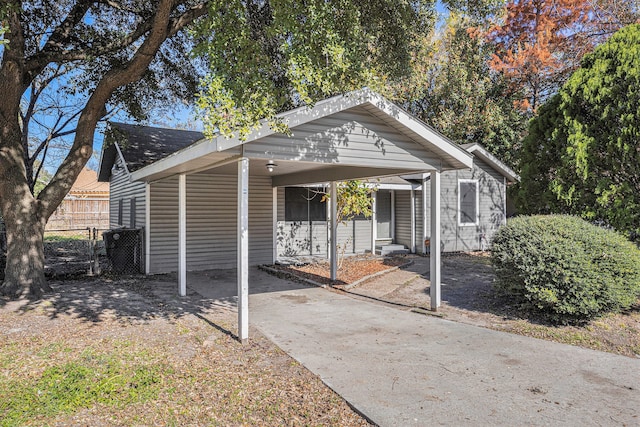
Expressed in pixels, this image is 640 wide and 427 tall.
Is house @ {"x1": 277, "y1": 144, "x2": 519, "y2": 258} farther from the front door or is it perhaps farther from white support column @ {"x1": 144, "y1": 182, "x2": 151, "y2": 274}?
white support column @ {"x1": 144, "y1": 182, "x2": 151, "y2": 274}

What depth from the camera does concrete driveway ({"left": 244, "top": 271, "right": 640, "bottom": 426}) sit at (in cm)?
330

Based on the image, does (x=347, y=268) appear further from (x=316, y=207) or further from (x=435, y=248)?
(x=435, y=248)

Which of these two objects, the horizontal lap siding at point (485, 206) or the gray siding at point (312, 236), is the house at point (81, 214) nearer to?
the gray siding at point (312, 236)

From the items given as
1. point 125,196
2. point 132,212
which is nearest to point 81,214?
point 125,196

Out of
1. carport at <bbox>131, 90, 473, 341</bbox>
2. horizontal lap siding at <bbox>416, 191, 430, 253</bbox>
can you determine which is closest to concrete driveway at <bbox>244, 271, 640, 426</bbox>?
carport at <bbox>131, 90, 473, 341</bbox>

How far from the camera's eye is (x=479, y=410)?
3.34m

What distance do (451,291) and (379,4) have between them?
564 centimetres

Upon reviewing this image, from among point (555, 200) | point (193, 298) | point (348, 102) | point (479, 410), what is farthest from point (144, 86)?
point (479, 410)

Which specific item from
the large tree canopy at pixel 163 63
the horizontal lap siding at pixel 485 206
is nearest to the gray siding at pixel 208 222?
the large tree canopy at pixel 163 63

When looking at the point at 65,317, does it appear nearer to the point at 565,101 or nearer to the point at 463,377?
the point at 463,377

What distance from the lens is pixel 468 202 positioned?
1435cm

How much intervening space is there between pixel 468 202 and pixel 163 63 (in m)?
10.6

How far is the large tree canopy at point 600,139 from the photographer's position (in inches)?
255

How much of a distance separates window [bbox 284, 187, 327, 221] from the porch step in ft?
7.27
